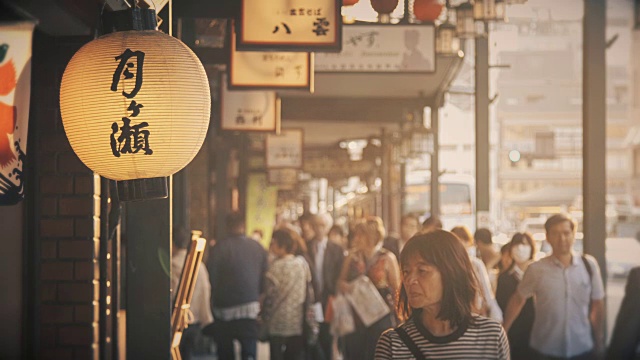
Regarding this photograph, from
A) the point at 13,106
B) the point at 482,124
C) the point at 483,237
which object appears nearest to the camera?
the point at 13,106

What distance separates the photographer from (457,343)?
14.8 ft

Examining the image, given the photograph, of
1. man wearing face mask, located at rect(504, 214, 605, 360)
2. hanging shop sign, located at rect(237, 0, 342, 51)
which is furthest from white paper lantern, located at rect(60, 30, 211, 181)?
man wearing face mask, located at rect(504, 214, 605, 360)

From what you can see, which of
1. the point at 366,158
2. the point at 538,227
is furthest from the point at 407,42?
the point at 538,227

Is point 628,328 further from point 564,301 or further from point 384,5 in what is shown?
point 384,5

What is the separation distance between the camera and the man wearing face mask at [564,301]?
8.25 metres

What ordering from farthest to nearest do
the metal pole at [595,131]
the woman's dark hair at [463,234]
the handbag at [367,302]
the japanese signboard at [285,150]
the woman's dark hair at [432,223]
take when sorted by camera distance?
the japanese signboard at [285,150]
the woman's dark hair at [432,223]
the metal pole at [595,131]
the woman's dark hair at [463,234]
the handbag at [367,302]

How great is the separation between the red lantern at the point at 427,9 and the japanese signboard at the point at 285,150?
9666mm

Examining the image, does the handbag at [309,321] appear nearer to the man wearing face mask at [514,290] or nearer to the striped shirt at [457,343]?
the man wearing face mask at [514,290]

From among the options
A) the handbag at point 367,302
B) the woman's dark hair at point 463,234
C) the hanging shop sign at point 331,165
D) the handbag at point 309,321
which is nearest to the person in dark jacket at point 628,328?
the handbag at point 367,302

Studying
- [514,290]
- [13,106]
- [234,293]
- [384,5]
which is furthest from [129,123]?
[234,293]

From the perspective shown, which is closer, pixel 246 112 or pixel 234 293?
pixel 234 293

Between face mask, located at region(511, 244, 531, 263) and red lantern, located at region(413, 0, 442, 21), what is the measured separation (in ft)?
11.9

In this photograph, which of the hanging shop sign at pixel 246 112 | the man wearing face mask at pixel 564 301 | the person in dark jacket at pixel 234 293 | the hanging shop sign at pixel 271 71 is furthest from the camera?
the hanging shop sign at pixel 246 112

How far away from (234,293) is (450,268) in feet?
24.3
